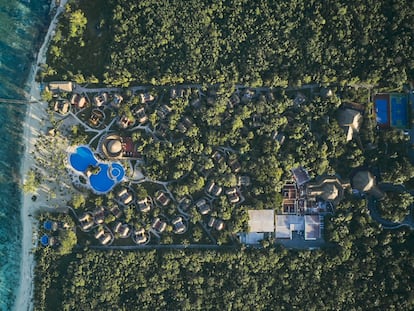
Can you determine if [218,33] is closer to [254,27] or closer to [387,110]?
[254,27]

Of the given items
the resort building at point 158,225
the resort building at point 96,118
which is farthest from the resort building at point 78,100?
the resort building at point 158,225

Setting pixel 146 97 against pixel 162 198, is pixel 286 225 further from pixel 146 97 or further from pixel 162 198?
pixel 146 97

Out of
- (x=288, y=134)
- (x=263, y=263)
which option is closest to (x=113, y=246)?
(x=263, y=263)

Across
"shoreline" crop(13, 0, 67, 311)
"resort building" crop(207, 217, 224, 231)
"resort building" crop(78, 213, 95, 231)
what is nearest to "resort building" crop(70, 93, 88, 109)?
"shoreline" crop(13, 0, 67, 311)

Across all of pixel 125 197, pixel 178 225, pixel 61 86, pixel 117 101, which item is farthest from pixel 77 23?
pixel 178 225

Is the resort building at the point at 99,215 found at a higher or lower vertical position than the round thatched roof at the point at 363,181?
lower

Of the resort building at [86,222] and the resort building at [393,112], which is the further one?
the resort building at [86,222]

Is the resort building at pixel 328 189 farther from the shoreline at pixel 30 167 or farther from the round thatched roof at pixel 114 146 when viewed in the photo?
the shoreline at pixel 30 167
